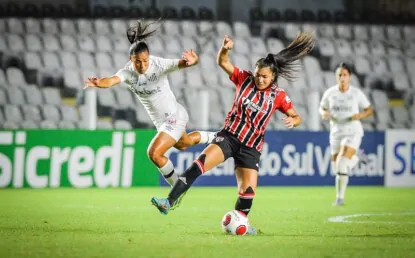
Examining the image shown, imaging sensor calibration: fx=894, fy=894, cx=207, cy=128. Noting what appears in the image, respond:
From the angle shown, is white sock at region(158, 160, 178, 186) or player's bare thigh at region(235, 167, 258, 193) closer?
player's bare thigh at region(235, 167, 258, 193)

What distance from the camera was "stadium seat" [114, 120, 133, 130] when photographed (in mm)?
17922

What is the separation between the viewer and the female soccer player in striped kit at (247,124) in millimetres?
8867

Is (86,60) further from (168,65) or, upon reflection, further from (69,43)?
(168,65)

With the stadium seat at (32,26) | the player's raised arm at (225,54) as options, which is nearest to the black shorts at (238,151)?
the player's raised arm at (225,54)

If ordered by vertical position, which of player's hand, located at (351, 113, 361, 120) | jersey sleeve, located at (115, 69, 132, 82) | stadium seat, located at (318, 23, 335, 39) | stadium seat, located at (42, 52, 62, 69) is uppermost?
stadium seat, located at (318, 23, 335, 39)

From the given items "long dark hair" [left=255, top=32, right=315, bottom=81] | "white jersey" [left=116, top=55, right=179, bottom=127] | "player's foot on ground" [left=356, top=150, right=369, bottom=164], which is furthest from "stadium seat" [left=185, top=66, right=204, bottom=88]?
"long dark hair" [left=255, top=32, right=315, bottom=81]

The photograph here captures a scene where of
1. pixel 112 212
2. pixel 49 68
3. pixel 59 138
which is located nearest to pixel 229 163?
pixel 59 138

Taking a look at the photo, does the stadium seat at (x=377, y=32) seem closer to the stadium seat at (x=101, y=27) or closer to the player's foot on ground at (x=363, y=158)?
the player's foot on ground at (x=363, y=158)

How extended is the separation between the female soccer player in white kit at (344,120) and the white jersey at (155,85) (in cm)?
358

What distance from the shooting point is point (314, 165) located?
18109 mm

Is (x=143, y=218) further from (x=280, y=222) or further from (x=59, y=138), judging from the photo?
(x=59, y=138)

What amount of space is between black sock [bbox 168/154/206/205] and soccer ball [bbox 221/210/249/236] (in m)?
0.51

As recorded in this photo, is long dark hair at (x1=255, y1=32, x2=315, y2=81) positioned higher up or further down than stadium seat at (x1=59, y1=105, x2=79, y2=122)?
higher up

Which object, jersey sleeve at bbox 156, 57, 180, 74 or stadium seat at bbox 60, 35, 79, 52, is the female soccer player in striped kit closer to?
jersey sleeve at bbox 156, 57, 180, 74
